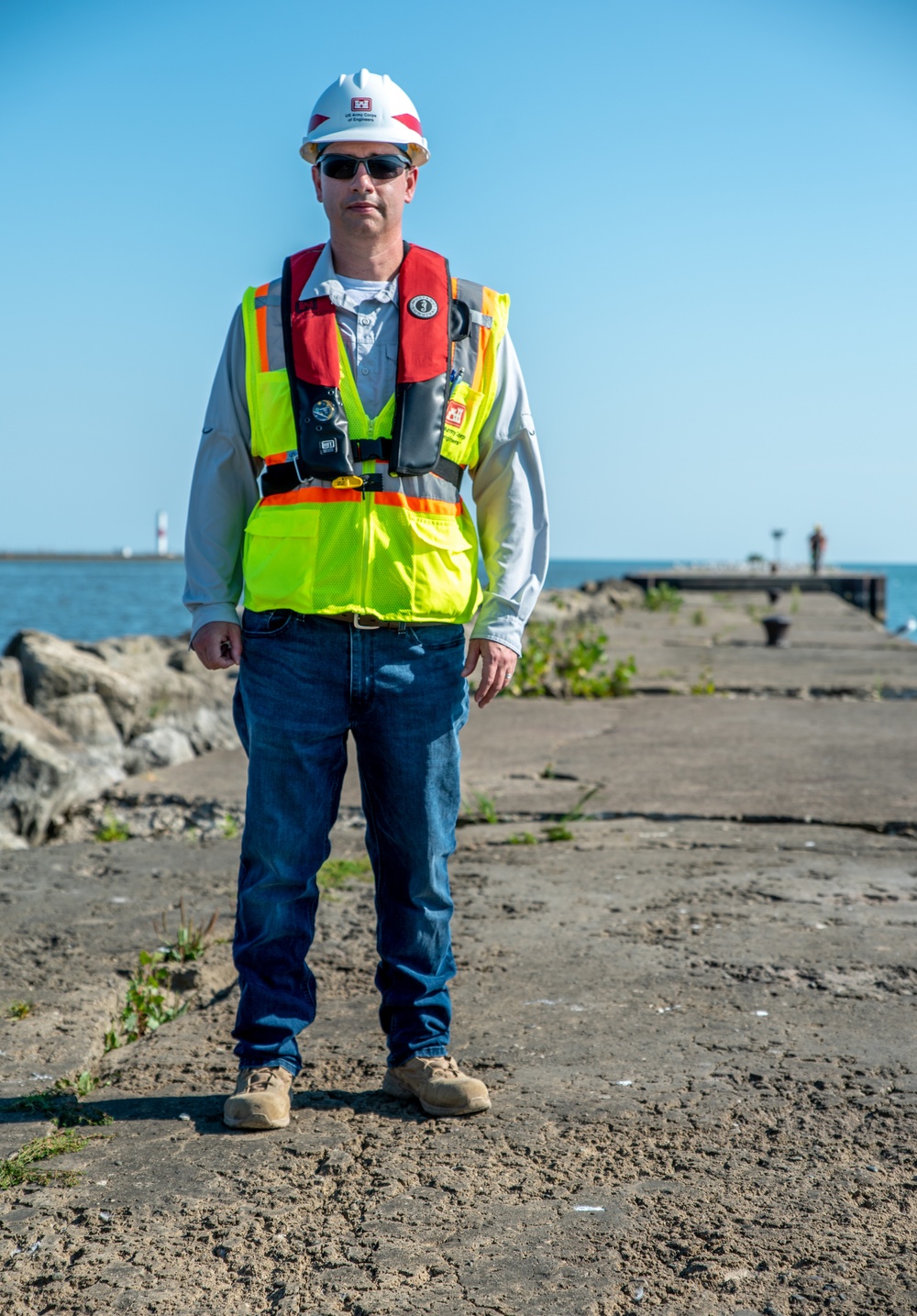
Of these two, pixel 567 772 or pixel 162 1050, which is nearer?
pixel 162 1050

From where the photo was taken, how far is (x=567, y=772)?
6543 mm

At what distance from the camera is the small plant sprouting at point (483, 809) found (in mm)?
5504

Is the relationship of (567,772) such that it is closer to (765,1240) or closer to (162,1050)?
(162,1050)

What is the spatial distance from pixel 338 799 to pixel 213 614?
50 cm

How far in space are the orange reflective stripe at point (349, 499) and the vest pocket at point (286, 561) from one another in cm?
2

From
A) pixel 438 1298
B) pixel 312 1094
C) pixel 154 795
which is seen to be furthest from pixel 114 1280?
pixel 154 795

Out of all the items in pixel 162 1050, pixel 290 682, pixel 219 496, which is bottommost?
pixel 162 1050

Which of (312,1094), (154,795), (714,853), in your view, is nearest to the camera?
(312,1094)

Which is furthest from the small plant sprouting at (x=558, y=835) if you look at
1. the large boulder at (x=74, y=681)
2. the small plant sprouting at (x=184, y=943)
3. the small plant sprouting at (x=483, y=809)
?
the large boulder at (x=74, y=681)

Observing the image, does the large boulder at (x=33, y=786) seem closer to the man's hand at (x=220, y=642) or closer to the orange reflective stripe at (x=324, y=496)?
Answer: the man's hand at (x=220, y=642)

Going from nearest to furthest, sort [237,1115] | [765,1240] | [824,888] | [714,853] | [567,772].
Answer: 1. [765,1240]
2. [237,1115]
3. [824,888]
4. [714,853]
5. [567,772]

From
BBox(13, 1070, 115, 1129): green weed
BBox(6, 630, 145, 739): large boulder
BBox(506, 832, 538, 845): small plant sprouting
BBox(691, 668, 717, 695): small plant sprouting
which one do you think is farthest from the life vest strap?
BBox(691, 668, 717, 695): small plant sprouting

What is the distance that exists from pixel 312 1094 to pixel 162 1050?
0.46 metres

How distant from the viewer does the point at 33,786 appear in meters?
5.78
